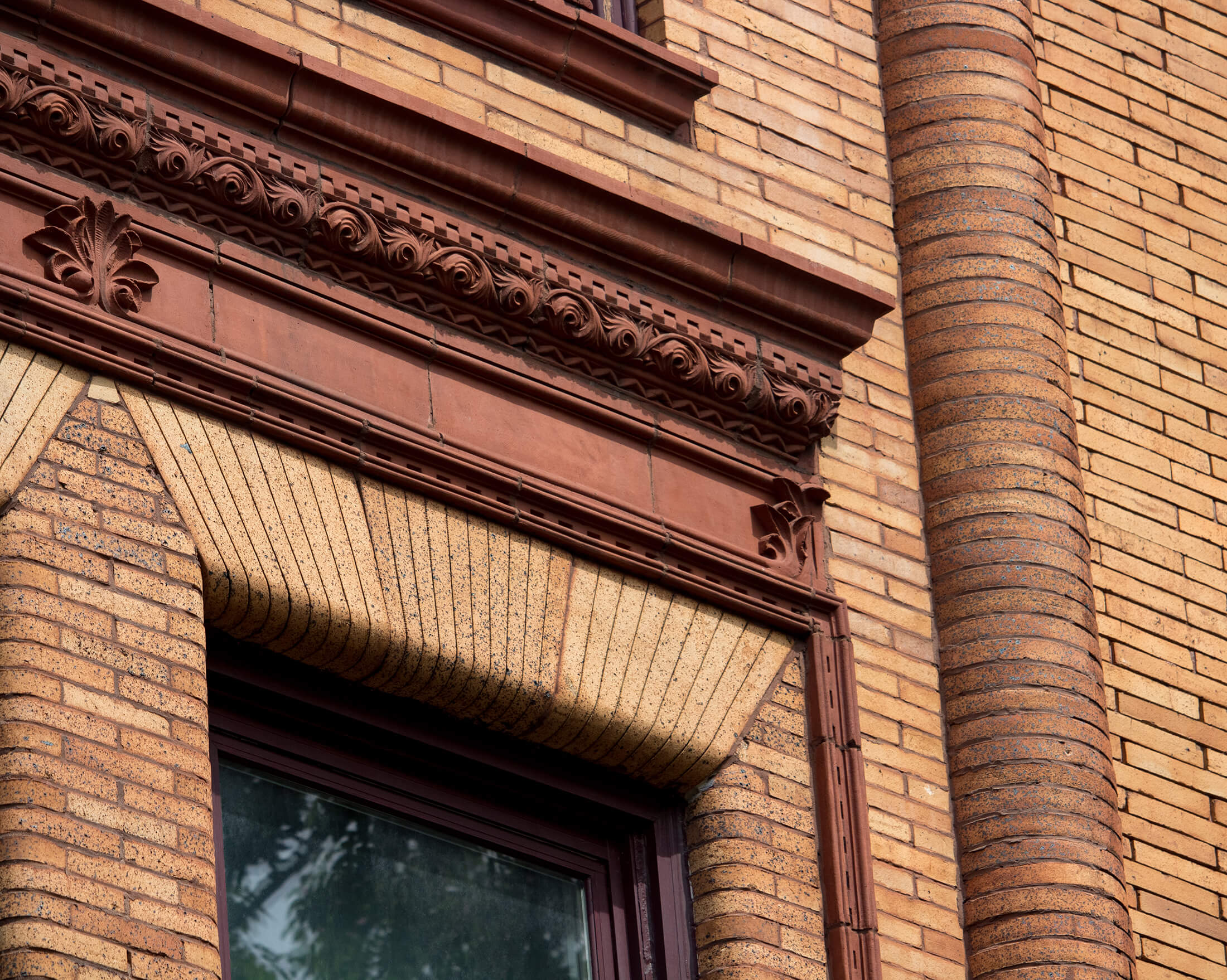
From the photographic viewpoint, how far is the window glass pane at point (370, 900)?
6453 millimetres

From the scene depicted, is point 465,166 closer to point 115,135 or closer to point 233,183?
point 233,183

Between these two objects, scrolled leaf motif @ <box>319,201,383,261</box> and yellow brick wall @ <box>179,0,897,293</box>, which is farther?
yellow brick wall @ <box>179,0,897,293</box>

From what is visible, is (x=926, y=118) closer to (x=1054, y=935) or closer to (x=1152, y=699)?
(x=1152, y=699)

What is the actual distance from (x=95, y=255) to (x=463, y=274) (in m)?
0.97

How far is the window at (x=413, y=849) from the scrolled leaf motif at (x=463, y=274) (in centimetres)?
102

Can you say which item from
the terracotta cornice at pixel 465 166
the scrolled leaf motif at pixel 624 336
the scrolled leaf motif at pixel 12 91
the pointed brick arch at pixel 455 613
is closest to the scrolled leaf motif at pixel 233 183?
the terracotta cornice at pixel 465 166

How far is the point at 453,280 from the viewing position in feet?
23.5

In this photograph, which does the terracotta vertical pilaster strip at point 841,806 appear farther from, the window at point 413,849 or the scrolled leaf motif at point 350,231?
the scrolled leaf motif at point 350,231

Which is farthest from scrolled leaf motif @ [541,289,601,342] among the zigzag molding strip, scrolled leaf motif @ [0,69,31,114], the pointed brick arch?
scrolled leaf motif @ [0,69,31,114]

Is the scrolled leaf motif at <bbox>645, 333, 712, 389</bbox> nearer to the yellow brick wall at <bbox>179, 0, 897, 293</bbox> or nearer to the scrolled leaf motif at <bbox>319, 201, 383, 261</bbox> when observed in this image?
the yellow brick wall at <bbox>179, 0, 897, 293</bbox>

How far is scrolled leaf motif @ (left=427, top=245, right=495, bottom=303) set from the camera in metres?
7.14

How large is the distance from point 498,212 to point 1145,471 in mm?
2248

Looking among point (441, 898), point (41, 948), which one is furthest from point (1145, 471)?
point (41, 948)

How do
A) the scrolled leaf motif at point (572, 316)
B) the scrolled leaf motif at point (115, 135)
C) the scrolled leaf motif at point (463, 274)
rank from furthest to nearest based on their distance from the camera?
the scrolled leaf motif at point (572, 316)
the scrolled leaf motif at point (463, 274)
the scrolled leaf motif at point (115, 135)
